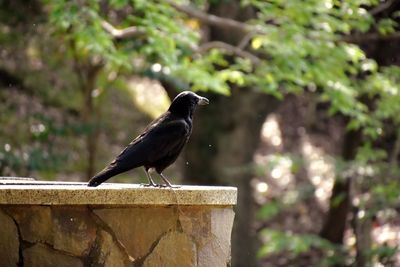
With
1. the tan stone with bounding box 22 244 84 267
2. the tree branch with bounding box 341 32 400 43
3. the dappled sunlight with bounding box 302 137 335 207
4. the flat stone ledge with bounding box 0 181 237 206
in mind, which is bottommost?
the dappled sunlight with bounding box 302 137 335 207

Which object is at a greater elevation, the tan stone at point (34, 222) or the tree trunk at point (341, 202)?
the tan stone at point (34, 222)

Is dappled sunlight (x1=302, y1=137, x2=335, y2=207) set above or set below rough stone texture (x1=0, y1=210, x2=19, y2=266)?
below

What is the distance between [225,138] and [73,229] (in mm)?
7545

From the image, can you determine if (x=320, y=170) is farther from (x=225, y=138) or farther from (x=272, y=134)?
(x=272, y=134)

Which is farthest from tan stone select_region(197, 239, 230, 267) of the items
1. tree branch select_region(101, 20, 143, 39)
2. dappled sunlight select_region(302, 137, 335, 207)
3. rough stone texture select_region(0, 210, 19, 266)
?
dappled sunlight select_region(302, 137, 335, 207)

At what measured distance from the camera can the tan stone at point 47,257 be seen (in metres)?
4.52

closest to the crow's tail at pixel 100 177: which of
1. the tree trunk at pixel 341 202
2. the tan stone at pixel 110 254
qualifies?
the tan stone at pixel 110 254

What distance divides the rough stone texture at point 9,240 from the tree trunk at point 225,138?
A: 7.19 meters

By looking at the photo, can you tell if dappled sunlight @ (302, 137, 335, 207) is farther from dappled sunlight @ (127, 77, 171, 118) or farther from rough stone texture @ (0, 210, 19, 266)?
rough stone texture @ (0, 210, 19, 266)

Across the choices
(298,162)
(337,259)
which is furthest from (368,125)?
(337,259)

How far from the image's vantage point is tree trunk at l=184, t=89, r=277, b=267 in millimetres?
11844

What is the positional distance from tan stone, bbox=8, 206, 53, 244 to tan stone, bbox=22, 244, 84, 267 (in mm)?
44

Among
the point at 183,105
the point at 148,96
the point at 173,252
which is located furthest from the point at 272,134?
the point at 173,252

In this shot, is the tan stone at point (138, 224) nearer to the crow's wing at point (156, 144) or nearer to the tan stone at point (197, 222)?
the tan stone at point (197, 222)
